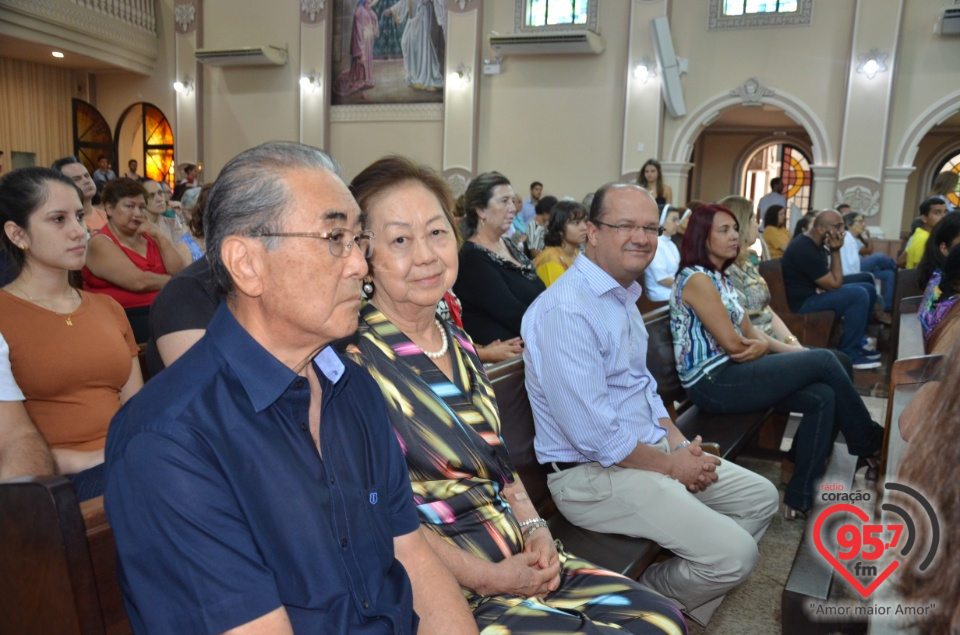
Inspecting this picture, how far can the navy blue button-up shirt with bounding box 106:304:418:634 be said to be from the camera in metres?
A: 1.00

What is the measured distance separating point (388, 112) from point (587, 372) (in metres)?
12.7

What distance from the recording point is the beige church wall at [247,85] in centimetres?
1445

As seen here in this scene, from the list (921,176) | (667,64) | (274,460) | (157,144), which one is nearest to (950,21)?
(667,64)

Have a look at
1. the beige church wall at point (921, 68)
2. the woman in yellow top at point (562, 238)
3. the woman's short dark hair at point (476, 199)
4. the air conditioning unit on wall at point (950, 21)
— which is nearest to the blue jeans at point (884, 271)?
the beige church wall at point (921, 68)

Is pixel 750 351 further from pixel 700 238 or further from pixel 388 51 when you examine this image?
pixel 388 51

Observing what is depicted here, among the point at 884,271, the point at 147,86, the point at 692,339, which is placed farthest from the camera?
the point at 147,86

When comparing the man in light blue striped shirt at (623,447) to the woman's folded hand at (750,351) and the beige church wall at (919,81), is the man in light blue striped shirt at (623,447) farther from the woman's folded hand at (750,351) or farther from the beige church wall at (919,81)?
the beige church wall at (919,81)

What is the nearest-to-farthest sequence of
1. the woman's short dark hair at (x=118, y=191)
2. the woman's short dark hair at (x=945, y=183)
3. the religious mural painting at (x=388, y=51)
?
the woman's short dark hair at (x=118, y=191) → the woman's short dark hair at (x=945, y=183) → the religious mural painting at (x=388, y=51)

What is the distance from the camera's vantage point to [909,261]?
24.4 feet

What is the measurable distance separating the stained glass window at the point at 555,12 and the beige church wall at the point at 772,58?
1303 mm

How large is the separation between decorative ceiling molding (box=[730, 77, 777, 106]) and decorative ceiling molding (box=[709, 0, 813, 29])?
884mm

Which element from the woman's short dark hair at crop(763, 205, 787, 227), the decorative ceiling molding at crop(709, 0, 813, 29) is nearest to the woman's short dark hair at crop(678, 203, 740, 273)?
the woman's short dark hair at crop(763, 205, 787, 227)

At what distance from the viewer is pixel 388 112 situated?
14.0 m

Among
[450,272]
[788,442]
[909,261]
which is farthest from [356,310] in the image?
[909,261]
